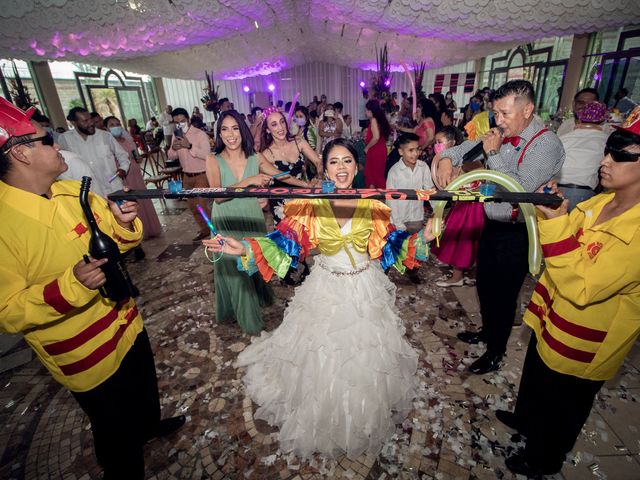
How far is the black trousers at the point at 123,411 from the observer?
1863mm

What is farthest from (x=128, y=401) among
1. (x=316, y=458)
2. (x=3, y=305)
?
(x=316, y=458)

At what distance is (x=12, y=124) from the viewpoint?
1.48 m

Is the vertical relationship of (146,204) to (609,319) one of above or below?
below

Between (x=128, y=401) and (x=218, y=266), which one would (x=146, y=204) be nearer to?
(x=218, y=266)

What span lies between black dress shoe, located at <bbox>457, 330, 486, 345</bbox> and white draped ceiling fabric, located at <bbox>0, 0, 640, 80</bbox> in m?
7.82

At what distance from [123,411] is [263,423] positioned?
1.15m

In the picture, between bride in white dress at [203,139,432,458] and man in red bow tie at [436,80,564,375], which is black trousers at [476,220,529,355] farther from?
bride in white dress at [203,139,432,458]

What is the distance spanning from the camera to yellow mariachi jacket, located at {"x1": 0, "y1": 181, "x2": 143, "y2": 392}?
4.73 feet

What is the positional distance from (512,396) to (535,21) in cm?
990

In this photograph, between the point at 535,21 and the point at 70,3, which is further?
the point at 535,21

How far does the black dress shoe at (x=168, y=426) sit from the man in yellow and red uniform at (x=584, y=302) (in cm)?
267

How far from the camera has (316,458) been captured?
239cm

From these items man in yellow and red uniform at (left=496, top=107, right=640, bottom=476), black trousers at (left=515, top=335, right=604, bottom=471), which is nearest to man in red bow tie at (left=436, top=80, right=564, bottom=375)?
man in yellow and red uniform at (left=496, top=107, right=640, bottom=476)

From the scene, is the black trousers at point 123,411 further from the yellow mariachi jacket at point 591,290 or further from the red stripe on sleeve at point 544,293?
the red stripe on sleeve at point 544,293
